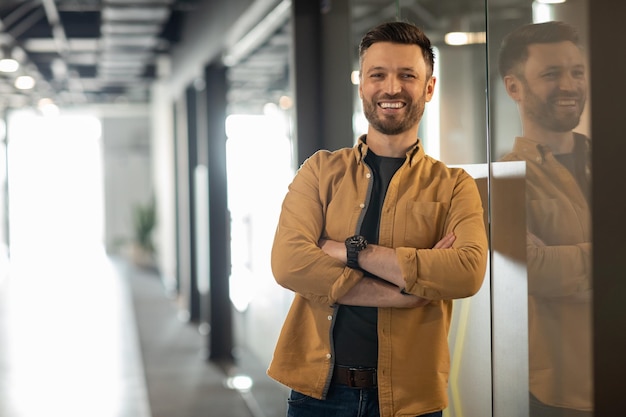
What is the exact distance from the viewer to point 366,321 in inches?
83.2

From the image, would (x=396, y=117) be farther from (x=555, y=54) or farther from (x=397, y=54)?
(x=555, y=54)

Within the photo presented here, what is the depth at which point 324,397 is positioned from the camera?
84.0 inches

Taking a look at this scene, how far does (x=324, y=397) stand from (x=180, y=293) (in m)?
9.05

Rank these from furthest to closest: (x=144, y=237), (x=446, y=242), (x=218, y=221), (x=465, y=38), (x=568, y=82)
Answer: (x=144, y=237) < (x=218, y=221) < (x=465, y=38) < (x=446, y=242) < (x=568, y=82)

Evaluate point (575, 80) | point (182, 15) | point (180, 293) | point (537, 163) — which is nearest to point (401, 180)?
point (537, 163)

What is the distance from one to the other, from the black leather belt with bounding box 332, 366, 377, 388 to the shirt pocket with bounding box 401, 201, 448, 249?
1.11 ft

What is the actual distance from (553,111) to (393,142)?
399 mm

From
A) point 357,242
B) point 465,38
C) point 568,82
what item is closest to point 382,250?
point 357,242

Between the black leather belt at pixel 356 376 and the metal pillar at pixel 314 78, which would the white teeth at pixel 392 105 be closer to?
the black leather belt at pixel 356 376

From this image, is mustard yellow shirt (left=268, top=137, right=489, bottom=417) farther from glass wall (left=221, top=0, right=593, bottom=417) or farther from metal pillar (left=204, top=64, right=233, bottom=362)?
metal pillar (left=204, top=64, right=233, bottom=362)

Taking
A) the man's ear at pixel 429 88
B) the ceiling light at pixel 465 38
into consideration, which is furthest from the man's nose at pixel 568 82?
the ceiling light at pixel 465 38

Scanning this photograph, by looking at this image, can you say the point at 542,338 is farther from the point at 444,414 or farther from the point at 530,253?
the point at 444,414

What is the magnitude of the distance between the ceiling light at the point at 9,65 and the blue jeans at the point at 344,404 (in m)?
9.83

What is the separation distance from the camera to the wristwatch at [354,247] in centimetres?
205
